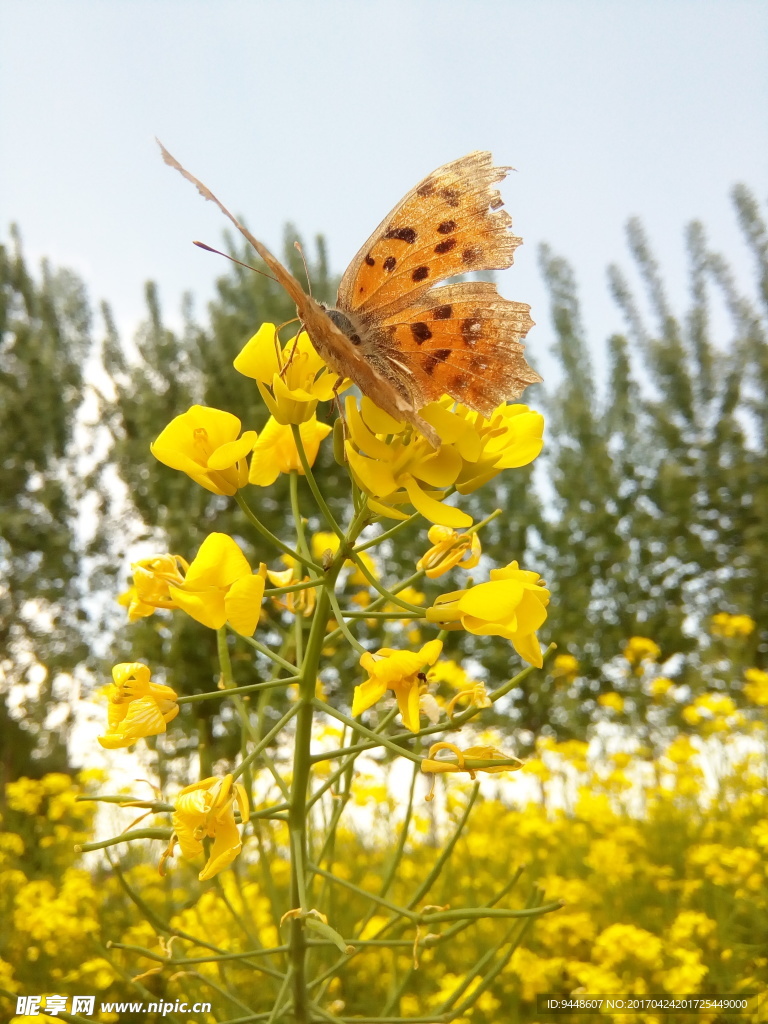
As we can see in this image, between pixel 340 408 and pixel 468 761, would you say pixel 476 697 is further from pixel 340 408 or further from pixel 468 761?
pixel 340 408

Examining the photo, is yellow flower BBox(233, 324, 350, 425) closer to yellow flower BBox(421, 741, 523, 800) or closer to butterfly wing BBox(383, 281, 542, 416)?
butterfly wing BBox(383, 281, 542, 416)

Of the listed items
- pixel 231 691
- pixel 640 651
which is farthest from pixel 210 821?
pixel 640 651

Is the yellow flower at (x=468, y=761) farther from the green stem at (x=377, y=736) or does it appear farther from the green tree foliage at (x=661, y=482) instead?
the green tree foliage at (x=661, y=482)

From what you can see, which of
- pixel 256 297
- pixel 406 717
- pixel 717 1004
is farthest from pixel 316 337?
pixel 256 297

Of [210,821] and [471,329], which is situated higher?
[471,329]

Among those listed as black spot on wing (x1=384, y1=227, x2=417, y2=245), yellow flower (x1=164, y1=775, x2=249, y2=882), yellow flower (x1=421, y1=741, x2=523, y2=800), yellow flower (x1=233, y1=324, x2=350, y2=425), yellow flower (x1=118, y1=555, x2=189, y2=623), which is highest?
black spot on wing (x1=384, y1=227, x2=417, y2=245)

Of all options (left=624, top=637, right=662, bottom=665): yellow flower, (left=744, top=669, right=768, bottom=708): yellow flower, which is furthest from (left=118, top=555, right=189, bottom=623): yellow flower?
(left=624, top=637, right=662, bottom=665): yellow flower
